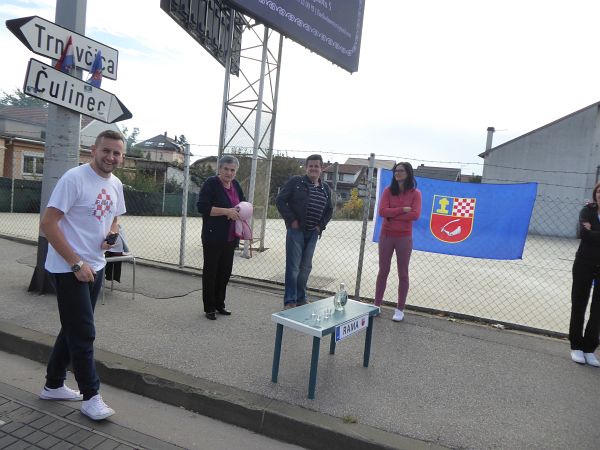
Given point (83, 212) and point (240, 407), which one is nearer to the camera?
point (83, 212)

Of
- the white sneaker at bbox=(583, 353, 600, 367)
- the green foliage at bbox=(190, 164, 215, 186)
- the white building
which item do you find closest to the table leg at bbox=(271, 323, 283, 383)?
the white sneaker at bbox=(583, 353, 600, 367)

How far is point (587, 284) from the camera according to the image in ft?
14.3

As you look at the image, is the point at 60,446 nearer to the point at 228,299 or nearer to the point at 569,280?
the point at 228,299

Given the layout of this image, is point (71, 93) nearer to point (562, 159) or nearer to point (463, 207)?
point (463, 207)

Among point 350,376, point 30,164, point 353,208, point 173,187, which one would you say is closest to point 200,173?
point 173,187

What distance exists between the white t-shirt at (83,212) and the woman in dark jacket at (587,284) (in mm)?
4299

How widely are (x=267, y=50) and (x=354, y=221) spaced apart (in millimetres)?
15030

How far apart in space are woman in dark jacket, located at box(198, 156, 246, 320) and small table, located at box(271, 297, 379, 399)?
4.62 feet

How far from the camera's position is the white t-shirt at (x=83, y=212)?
8.92 feet

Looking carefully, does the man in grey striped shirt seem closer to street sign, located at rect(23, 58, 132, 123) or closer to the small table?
the small table

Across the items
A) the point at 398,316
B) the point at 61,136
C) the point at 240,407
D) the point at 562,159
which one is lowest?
the point at 240,407

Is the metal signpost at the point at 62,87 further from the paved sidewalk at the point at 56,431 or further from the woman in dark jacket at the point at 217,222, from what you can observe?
the paved sidewalk at the point at 56,431

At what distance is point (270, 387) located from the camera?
3.44 metres

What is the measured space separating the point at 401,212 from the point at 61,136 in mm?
4066
